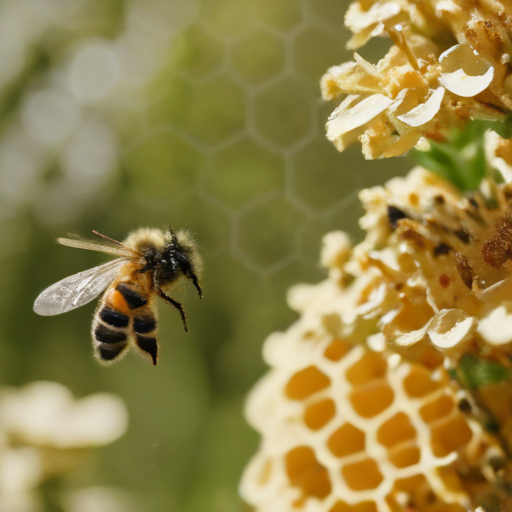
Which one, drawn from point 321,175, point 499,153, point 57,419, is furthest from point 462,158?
point 321,175

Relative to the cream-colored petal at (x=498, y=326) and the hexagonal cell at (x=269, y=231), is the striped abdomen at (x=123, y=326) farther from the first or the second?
the hexagonal cell at (x=269, y=231)

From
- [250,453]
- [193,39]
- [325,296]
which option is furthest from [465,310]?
[193,39]

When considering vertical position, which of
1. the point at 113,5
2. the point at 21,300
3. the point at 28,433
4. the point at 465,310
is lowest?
the point at 465,310

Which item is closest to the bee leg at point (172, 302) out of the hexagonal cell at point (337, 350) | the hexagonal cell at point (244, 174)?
the hexagonal cell at point (337, 350)

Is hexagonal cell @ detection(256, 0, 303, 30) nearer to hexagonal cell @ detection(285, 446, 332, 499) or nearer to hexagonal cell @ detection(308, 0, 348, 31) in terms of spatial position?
hexagonal cell @ detection(308, 0, 348, 31)

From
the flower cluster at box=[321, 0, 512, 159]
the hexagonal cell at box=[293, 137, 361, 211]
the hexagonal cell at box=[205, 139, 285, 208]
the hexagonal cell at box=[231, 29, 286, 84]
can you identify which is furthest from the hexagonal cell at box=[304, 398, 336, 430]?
the hexagonal cell at box=[231, 29, 286, 84]

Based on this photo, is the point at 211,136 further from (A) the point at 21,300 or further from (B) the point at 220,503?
(B) the point at 220,503
